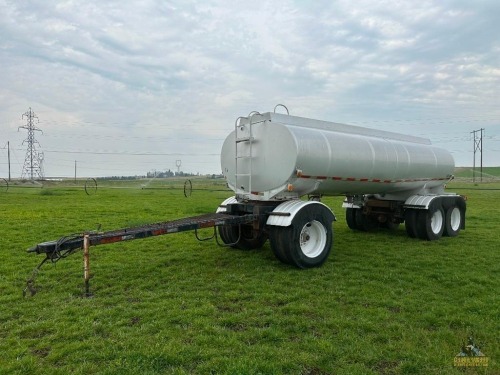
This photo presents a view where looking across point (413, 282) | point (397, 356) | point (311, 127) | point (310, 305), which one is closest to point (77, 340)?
point (310, 305)

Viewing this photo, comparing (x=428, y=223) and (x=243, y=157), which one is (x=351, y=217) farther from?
(x=243, y=157)

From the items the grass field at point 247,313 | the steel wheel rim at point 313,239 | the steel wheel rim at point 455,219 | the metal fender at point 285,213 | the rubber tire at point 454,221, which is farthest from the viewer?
the steel wheel rim at point 455,219

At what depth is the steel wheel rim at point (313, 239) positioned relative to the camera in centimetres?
817

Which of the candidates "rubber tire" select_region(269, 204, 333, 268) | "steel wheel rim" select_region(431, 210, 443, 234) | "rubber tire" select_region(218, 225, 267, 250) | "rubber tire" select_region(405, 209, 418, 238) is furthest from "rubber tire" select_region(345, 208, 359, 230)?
"rubber tire" select_region(269, 204, 333, 268)

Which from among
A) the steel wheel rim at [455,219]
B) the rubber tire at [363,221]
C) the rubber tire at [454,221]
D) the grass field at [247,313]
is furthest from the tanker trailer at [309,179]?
the rubber tire at [363,221]

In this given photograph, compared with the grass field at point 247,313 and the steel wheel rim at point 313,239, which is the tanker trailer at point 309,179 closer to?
the steel wheel rim at point 313,239

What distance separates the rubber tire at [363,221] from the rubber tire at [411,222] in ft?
4.57

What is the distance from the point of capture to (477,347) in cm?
443

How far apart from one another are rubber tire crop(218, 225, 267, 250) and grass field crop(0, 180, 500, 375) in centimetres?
26

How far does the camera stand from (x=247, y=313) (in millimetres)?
5383

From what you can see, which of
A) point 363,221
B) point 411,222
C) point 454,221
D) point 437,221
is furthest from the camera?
point 363,221

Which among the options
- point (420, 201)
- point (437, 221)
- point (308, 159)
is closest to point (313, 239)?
point (308, 159)

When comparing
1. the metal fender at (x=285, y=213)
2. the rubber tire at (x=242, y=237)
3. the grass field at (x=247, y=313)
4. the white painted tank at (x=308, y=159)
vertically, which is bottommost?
the grass field at (x=247, y=313)

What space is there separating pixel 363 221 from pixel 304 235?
4970 mm
